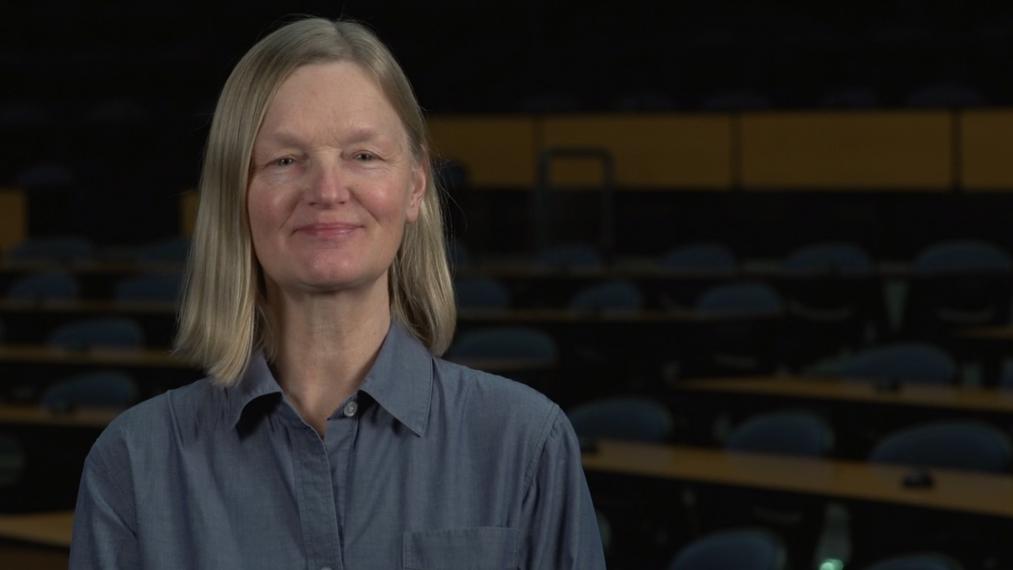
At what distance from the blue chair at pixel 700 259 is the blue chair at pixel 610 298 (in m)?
1.76

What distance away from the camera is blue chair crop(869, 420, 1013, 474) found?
666 centimetres

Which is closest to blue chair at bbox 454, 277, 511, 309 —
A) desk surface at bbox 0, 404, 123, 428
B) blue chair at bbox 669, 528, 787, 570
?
desk surface at bbox 0, 404, 123, 428

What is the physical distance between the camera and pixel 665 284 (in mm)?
12195

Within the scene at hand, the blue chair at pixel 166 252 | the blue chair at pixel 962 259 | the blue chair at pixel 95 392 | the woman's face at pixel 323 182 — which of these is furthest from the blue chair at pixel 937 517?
the blue chair at pixel 166 252

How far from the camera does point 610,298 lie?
1131 cm

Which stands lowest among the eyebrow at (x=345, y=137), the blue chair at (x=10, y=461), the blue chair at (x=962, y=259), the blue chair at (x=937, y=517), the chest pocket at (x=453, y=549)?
the blue chair at (x=10, y=461)

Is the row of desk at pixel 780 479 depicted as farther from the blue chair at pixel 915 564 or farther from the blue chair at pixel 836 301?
the blue chair at pixel 836 301

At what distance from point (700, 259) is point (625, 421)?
5852mm

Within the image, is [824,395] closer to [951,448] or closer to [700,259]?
[951,448]

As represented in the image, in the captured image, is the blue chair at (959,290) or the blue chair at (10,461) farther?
the blue chair at (959,290)

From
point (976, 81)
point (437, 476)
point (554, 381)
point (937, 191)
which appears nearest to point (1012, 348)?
point (554, 381)

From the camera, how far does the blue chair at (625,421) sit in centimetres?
742

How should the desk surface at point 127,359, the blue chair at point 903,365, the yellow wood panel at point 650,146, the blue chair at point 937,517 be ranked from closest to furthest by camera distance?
the blue chair at point 937,517 → the blue chair at point 903,365 → the desk surface at point 127,359 → the yellow wood panel at point 650,146

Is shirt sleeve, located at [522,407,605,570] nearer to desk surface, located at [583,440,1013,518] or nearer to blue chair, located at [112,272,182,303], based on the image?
desk surface, located at [583,440,1013,518]
